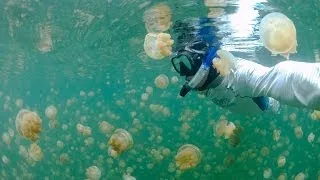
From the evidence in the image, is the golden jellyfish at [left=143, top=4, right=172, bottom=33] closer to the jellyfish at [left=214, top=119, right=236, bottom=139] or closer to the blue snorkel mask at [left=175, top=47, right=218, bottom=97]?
the jellyfish at [left=214, top=119, right=236, bottom=139]

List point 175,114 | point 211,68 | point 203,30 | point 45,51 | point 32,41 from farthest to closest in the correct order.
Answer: point 175,114 < point 45,51 < point 32,41 < point 203,30 < point 211,68

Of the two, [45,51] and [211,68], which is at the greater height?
[211,68]

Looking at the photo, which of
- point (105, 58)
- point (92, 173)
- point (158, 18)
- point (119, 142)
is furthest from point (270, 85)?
point (105, 58)

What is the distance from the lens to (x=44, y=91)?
21.6 metres

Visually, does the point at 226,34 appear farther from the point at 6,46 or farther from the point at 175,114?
the point at 175,114

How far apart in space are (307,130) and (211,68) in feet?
74.3

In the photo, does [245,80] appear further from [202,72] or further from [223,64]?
[202,72]

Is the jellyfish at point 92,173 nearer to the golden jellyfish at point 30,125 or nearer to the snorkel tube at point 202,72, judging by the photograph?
the golden jellyfish at point 30,125

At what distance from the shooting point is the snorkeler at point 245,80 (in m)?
4.43

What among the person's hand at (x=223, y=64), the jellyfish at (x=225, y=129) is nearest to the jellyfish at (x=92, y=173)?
the jellyfish at (x=225, y=129)

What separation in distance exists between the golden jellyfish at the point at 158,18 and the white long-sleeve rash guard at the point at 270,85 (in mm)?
2824

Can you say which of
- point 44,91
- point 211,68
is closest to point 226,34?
point 211,68

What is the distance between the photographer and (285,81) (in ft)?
15.3

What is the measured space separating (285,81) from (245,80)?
3.10ft
